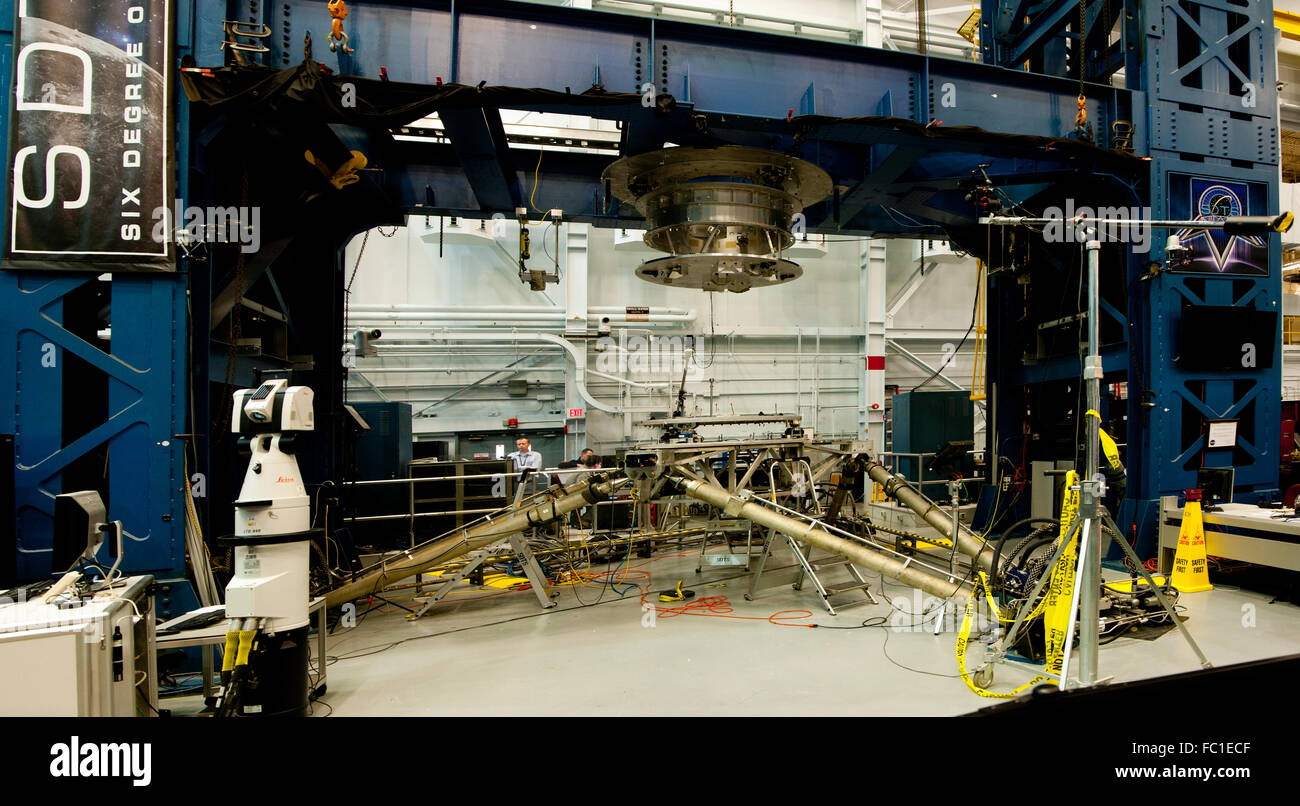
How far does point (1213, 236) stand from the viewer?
5926 millimetres

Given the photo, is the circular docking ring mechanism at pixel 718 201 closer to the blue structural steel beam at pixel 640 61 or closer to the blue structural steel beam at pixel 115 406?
the blue structural steel beam at pixel 640 61

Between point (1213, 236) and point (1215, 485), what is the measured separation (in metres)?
2.52

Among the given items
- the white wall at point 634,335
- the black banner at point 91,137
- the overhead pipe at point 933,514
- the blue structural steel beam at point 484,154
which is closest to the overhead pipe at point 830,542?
the overhead pipe at point 933,514

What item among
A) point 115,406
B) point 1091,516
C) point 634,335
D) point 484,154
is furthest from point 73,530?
point 634,335

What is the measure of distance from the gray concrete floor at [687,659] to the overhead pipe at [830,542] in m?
0.47

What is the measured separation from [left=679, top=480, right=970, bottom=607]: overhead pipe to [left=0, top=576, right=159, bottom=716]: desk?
3.61 meters

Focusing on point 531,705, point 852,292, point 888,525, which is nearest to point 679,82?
point 888,525

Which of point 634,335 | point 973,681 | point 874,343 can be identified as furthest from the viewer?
point 874,343

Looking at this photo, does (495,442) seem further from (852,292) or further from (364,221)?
(852,292)

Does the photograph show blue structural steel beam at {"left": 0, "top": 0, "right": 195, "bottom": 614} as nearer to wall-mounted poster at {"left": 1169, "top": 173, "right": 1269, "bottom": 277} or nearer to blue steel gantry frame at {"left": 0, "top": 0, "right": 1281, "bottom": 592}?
blue steel gantry frame at {"left": 0, "top": 0, "right": 1281, "bottom": 592}

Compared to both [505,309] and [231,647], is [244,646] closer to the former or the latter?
[231,647]

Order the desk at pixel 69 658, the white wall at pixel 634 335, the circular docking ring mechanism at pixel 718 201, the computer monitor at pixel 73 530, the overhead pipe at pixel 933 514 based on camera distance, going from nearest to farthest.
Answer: the desk at pixel 69 658
the computer monitor at pixel 73 530
the overhead pipe at pixel 933 514
the circular docking ring mechanism at pixel 718 201
the white wall at pixel 634 335

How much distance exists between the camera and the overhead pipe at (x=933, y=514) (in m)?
4.65

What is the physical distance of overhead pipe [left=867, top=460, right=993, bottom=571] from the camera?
4648 millimetres
